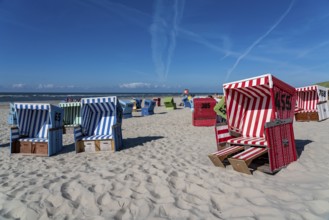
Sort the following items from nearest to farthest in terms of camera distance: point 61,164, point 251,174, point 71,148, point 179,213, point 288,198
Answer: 1. point 179,213
2. point 288,198
3. point 251,174
4. point 61,164
5. point 71,148

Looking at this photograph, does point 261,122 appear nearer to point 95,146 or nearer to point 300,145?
point 300,145

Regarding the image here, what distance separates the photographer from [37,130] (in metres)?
8.28

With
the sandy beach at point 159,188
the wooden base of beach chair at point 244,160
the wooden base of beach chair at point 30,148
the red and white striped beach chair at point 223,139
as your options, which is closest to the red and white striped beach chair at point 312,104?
the sandy beach at point 159,188

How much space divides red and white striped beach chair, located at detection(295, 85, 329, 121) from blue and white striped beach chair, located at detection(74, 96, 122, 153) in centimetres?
907

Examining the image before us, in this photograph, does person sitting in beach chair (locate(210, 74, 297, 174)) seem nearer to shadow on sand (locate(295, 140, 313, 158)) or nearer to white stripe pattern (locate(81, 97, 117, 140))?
shadow on sand (locate(295, 140, 313, 158))

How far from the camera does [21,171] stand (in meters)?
5.91

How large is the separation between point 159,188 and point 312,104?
38.6 feet

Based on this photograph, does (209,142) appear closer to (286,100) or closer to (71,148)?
(286,100)

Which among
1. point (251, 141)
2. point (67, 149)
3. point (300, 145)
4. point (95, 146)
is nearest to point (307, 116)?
point (300, 145)

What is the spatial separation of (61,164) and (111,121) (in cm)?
258

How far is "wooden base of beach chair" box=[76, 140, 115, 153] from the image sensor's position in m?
7.80

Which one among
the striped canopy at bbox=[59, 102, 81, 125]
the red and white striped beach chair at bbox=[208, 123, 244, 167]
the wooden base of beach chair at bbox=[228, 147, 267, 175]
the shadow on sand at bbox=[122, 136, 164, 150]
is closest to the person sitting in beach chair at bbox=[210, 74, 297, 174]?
the wooden base of beach chair at bbox=[228, 147, 267, 175]

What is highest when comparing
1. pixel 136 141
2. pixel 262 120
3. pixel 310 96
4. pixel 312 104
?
pixel 310 96

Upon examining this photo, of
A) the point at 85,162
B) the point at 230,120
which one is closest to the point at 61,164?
the point at 85,162
